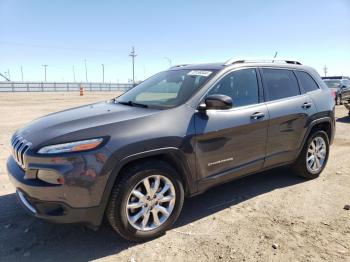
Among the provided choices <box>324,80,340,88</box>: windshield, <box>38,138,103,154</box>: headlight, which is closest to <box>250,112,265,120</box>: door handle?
<box>38,138,103,154</box>: headlight

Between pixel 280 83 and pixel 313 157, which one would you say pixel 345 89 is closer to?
pixel 313 157

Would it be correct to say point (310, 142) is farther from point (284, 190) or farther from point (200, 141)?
point (200, 141)

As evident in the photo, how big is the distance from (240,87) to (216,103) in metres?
0.78

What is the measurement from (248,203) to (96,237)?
6.59 ft

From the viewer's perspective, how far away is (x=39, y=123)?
382 centimetres

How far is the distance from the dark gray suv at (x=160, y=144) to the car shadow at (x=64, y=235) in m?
0.34

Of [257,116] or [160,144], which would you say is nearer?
[160,144]

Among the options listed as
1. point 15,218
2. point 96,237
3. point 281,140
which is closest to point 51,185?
point 96,237

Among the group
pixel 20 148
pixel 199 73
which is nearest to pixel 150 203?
pixel 20 148

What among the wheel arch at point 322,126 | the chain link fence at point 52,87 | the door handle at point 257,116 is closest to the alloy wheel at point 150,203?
the door handle at point 257,116

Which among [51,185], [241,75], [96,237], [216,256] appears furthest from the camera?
[241,75]

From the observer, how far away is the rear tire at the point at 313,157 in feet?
17.6

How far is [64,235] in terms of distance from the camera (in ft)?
12.3

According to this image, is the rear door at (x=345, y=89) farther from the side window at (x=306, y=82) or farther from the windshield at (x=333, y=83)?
the side window at (x=306, y=82)
